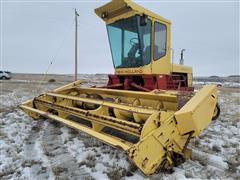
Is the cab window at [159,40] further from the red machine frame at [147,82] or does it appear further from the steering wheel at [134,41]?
the red machine frame at [147,82]

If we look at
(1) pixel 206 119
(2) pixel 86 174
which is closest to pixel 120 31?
(1) pixel 206 119

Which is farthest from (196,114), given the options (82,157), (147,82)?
(147,82)

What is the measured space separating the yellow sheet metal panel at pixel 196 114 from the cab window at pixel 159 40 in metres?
2.52

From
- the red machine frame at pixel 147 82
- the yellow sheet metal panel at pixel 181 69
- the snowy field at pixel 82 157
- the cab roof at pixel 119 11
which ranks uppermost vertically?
the cab roof at pixel 119 11

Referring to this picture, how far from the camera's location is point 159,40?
6066 millimetres

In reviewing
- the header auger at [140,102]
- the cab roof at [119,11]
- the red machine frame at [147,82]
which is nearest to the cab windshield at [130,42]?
the header auger at [140,102]

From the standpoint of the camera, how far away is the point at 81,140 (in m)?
4.66

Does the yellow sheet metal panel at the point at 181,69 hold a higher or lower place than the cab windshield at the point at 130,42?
lower

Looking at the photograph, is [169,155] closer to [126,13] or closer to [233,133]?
[233,133]

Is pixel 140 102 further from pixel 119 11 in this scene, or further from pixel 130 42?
pixel 119 11

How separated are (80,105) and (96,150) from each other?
160cm

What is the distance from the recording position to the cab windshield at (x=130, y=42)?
5648 mm

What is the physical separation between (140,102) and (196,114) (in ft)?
5.33

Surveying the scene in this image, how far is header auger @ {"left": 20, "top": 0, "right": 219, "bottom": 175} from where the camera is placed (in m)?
3.05
